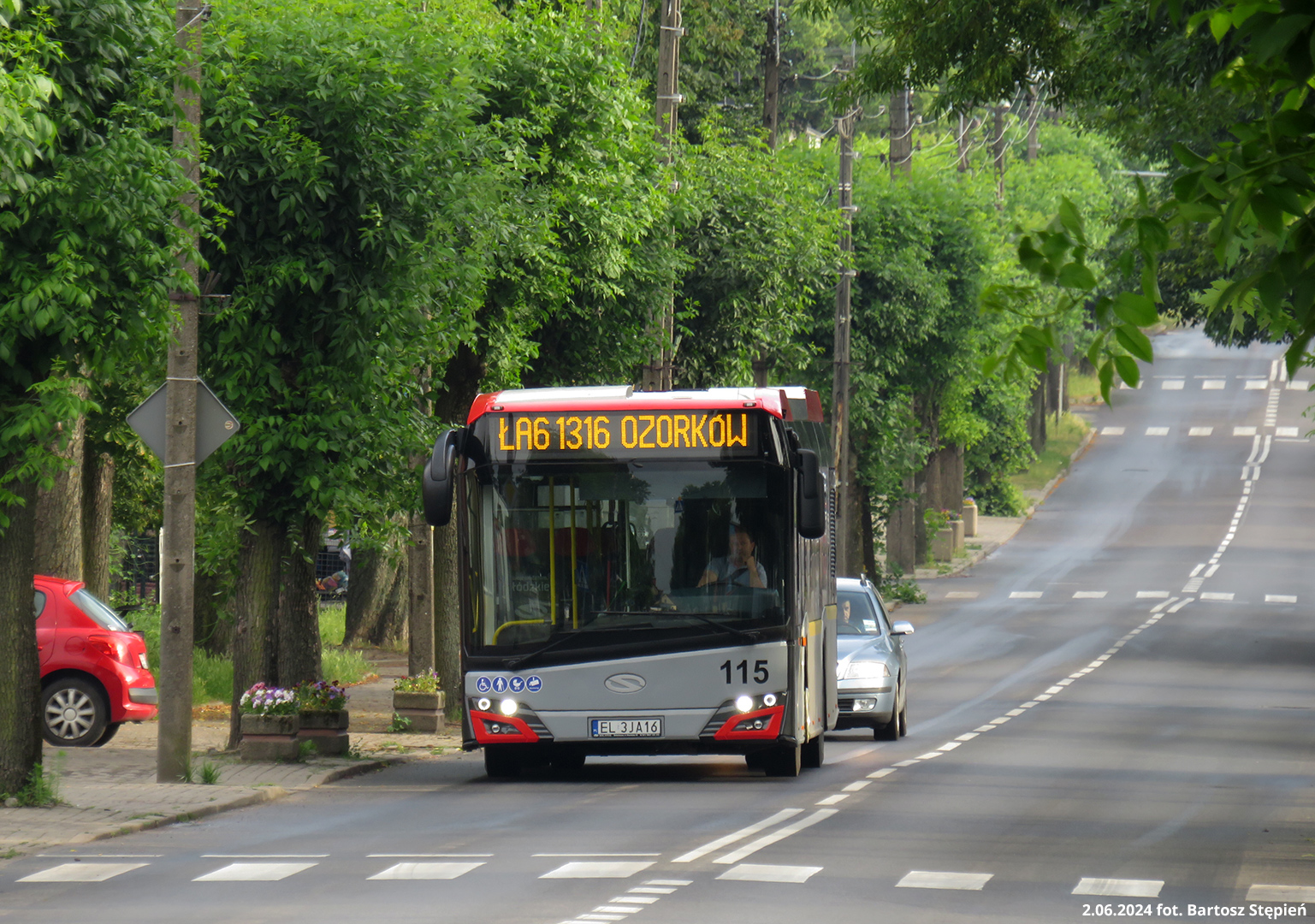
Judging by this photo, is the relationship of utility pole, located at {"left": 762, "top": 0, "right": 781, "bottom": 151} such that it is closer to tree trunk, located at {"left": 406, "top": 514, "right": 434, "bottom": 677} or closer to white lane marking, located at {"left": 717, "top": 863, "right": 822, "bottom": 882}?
tree trunk, located at {"left": 406, "top": 514, "right": 434, "bottom": 677}

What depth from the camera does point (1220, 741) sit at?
21.8 metres

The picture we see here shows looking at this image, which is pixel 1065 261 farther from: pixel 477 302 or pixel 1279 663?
pixel 1279 663

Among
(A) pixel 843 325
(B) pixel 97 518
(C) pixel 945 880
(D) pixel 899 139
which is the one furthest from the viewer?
(D) pixel 899 139

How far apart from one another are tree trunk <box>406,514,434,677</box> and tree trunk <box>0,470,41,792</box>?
8.84 m

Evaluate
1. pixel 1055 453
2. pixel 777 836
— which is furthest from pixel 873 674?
pixel 1055 453

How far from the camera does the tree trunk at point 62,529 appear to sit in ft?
74.8

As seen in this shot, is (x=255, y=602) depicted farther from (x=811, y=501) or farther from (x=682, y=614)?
(x=811, y=501)

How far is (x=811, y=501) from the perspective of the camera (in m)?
14.5

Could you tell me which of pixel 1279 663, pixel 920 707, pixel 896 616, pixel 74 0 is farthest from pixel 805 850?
pixel 896 616

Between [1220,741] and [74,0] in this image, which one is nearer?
[74,0]

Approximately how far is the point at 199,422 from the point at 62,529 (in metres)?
8.84

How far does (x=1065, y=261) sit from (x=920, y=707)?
77.5ft

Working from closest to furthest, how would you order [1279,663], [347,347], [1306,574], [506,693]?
[506,693] < [347,347] < [1279,663] < [1306,574]

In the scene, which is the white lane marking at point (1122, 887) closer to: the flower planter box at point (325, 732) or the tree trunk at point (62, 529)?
the flower planter box at point (325, 732)
